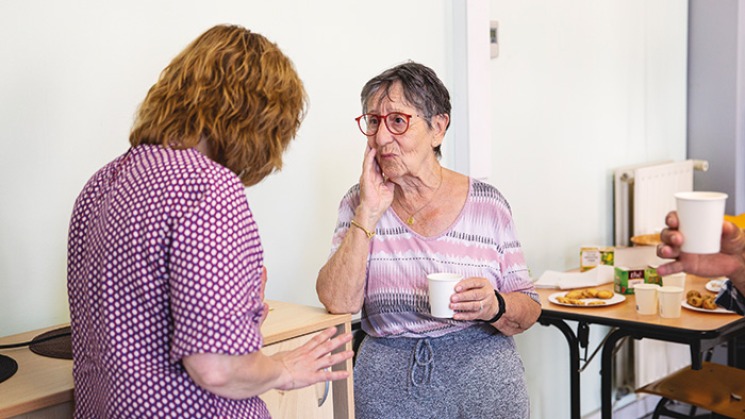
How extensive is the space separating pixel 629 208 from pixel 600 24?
2.81ft

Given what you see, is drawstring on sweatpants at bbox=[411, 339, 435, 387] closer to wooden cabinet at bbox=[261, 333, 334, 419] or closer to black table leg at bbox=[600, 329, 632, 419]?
wooden cabinet at bbox=[261, 333, 334, 419]

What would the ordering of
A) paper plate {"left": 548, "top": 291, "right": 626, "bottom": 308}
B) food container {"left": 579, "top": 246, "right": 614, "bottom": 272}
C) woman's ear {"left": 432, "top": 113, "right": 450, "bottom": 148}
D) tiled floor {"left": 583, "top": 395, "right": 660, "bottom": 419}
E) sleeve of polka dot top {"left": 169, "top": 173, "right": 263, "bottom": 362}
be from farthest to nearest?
tiled floor {"left": 583, "top": 395, "right": 660, "bottom": 419}
food container {"left": 579, "top": 246, "right": 614, "bottom": 272}
paper plate {"left": 548, "top": 291, "right": 626, "bottom": 308}
woman's ear {"left": 432, "top": 113, "right": 450, "bottom": 148}
sleeve of polka dot top {"left": 169, "top": 173, "right": 263, "bottom": 362}

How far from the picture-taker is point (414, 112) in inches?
83.4

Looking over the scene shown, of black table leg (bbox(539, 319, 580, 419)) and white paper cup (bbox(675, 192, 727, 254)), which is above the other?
white paper cup (bbox(675, 192, 727, 254))

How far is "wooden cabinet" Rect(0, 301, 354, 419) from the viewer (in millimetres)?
1445

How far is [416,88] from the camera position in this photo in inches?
83.4

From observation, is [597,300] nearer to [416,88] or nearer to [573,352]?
[573,352]

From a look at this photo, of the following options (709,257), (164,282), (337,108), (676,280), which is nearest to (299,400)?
(164,282)

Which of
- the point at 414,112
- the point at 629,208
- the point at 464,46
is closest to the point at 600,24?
the point at 629,208

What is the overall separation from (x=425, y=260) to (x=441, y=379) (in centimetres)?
29

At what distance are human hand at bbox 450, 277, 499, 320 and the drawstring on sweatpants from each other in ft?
0.47

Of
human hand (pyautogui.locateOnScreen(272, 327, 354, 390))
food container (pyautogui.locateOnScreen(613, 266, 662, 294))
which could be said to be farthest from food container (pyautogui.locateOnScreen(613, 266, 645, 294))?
human hand (pyautogui.locateOnScreen(272, 327, 354, 390))

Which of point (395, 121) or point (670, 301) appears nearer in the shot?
point (395, 121)

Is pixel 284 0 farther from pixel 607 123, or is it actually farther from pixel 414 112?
pixel 607 123
